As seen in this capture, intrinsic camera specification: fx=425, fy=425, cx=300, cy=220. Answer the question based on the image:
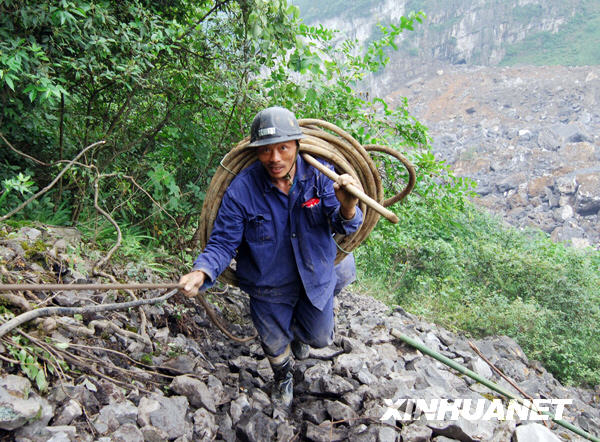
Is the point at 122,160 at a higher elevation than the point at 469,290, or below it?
higher

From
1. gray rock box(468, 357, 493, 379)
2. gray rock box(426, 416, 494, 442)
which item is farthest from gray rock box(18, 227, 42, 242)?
gray rock box(468, 357, 493, 379)

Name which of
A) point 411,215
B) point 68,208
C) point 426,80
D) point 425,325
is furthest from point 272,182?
point 426,80

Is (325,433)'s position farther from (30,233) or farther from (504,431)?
(30,233)

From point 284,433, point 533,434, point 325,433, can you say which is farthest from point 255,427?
point 533,434

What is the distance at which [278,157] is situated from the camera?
2434mm

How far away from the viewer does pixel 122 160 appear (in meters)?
3.81

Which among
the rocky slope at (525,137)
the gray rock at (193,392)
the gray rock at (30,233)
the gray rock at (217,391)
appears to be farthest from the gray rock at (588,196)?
the gray rock at (30,233)

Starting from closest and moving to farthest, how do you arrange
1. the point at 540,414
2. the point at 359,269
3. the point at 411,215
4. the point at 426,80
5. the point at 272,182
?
1. the point at 272,182
2. the point at 540,414
3. the point at 411,215
4. the point at 359,269
5. the point at 426,80

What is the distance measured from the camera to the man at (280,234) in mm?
2430

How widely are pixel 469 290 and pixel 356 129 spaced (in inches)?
169

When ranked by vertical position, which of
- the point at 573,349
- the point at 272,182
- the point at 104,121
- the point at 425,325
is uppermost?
the point at 104,121

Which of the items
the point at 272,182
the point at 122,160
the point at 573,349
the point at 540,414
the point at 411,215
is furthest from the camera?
the point at 573,349

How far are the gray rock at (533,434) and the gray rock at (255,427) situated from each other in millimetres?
1451

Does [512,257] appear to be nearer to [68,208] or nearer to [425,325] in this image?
[425,325]
